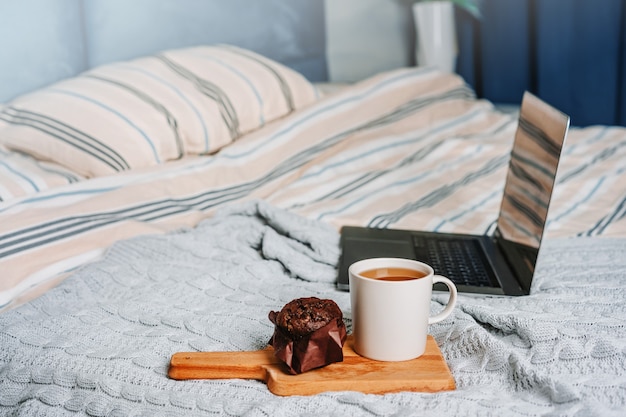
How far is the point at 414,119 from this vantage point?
1969 millimetres

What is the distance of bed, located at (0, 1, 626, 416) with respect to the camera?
730 mm

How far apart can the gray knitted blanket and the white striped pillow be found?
339mm

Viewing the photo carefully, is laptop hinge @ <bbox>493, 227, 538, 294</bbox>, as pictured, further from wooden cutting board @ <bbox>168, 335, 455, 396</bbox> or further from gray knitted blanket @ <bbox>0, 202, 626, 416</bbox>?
wooden cutting board @ <bbox>168, 335, 455, 396</bbox>

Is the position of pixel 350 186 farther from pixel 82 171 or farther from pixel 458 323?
pixel 458 323

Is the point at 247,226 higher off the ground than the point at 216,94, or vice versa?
the point at 216,94

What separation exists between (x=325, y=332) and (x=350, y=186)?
2.90ft

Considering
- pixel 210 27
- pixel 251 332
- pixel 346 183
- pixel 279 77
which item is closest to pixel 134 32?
pixel 210 27

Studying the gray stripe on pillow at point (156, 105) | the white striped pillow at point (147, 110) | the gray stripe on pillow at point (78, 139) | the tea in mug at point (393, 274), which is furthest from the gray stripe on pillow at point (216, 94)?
the tea in mug at point (393, 274)

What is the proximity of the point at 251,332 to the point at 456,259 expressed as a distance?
0.43 m

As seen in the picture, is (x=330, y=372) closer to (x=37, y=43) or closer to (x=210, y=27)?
(x=37, y=43)

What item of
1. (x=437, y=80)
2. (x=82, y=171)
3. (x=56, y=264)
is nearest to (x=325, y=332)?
(x=56, y=264)

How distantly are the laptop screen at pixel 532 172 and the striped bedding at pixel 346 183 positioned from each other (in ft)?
0.57

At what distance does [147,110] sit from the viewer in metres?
1.53

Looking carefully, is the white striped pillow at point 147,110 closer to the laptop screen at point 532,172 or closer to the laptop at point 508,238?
the laptop at point 508,238
